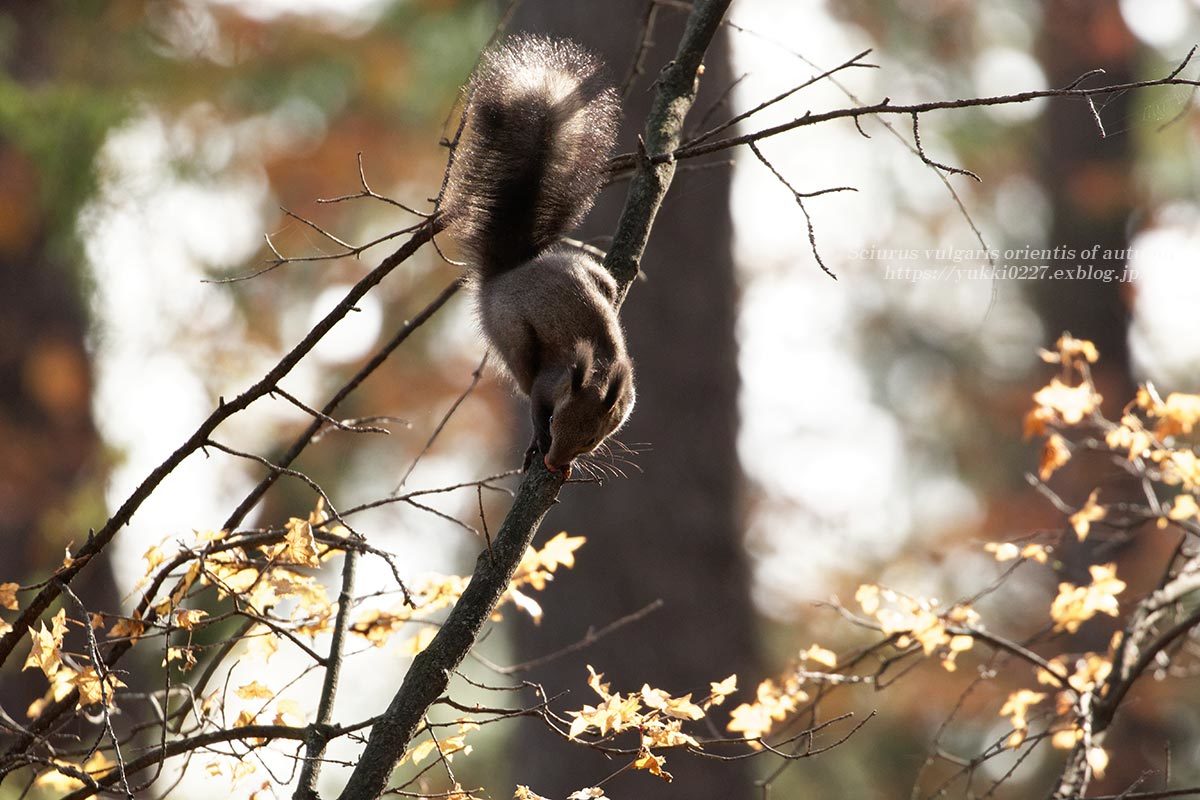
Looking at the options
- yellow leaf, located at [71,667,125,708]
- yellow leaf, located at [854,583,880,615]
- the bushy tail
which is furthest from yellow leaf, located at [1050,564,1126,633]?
yellow leaf, located at [71,667,125,708]

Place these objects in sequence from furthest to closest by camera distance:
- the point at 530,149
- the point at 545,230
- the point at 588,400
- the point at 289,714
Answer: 1. the point at 545,230
2. the point at 530,149
3. the point at 588,400
4. the point at 289,714

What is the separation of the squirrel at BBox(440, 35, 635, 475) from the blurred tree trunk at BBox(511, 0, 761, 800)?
1670 millimetres

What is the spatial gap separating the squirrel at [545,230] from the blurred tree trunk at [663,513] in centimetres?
167

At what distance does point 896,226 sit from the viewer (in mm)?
13555

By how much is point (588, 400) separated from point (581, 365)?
90 millimetres

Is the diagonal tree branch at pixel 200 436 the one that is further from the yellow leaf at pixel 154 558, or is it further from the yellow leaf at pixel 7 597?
the yellow leaf at pixel 154 558

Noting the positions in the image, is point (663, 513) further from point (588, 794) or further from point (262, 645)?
point (588, 794)

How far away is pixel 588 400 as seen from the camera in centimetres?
302

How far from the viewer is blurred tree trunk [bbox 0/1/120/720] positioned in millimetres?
7906

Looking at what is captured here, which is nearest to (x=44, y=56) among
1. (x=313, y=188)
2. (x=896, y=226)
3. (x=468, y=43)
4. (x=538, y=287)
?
(x=313, y=188)

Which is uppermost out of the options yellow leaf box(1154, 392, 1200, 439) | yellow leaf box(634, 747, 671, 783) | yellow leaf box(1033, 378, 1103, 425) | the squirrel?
the squirrel

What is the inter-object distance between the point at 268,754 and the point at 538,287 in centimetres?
138

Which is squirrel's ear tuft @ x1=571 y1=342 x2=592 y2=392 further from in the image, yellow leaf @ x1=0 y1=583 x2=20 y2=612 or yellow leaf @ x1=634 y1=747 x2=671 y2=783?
yellow leaf @ x1=0 y1=583 x2=20 y2=612

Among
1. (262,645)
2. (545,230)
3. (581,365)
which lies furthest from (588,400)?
(262,645)
